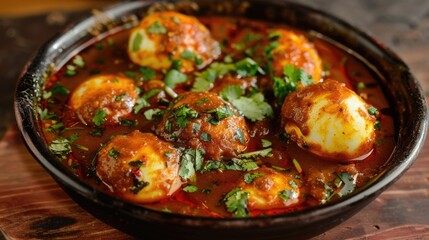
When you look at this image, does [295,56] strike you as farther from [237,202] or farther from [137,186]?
[137,186]

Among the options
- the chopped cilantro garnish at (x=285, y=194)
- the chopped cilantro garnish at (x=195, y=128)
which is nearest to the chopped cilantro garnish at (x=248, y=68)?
the chopped cilantro garnish at (x=195, y=128)

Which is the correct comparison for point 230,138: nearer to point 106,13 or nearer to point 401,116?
point 401,116

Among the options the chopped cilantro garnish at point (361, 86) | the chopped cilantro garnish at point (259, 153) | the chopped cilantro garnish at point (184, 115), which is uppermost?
the chopped cilantro garnish at point (361, 86)

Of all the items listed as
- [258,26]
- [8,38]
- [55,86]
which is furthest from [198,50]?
[8,38]

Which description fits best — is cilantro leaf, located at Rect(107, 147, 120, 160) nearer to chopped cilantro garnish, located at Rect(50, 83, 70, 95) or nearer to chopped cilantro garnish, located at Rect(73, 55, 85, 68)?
chopped cilantro garnish, located at Rect(50, 83, 70, 95)

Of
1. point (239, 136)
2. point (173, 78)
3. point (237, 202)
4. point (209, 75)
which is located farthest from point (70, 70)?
point (237, 202)

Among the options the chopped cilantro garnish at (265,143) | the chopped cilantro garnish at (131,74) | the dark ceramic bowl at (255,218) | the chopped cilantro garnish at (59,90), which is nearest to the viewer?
the dark ceramic bowl at (255,218)

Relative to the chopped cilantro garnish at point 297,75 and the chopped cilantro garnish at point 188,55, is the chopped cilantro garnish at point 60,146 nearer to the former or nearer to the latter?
the chopped cilantro garnish at point 188,55
